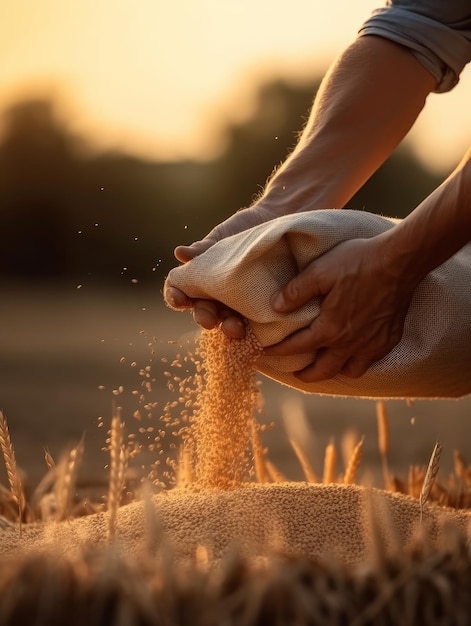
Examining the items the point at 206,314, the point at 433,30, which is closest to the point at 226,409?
the point at 206,314

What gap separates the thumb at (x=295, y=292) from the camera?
5.68 feet

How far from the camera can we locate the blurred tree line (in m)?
13.6

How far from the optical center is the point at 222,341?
1.82 meters

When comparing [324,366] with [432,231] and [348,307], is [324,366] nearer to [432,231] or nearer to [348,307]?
[348,307]

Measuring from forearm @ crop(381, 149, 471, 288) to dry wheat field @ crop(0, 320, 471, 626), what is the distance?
32 cm

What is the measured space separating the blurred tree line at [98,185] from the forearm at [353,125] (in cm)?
916

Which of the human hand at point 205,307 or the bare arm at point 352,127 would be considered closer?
the human hand at point 205,307

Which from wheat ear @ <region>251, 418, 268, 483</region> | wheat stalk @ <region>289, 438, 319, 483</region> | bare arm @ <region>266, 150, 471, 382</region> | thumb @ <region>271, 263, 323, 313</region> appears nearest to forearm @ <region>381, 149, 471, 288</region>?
bare arm @ <region>266, 150, 471, 382</region>

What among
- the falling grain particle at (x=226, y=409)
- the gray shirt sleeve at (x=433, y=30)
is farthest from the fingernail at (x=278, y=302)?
the gray shirt sleeve at (x=433, y=30)

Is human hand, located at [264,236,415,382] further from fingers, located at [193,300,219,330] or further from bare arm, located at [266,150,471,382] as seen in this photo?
fingers, located at [193,300,219,330]

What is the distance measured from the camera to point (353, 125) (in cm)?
221

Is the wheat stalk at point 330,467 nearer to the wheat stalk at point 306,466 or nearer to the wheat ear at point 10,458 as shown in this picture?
the wheat stalk at point 306,466

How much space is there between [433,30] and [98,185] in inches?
509

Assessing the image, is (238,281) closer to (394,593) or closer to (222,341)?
(222,341)
